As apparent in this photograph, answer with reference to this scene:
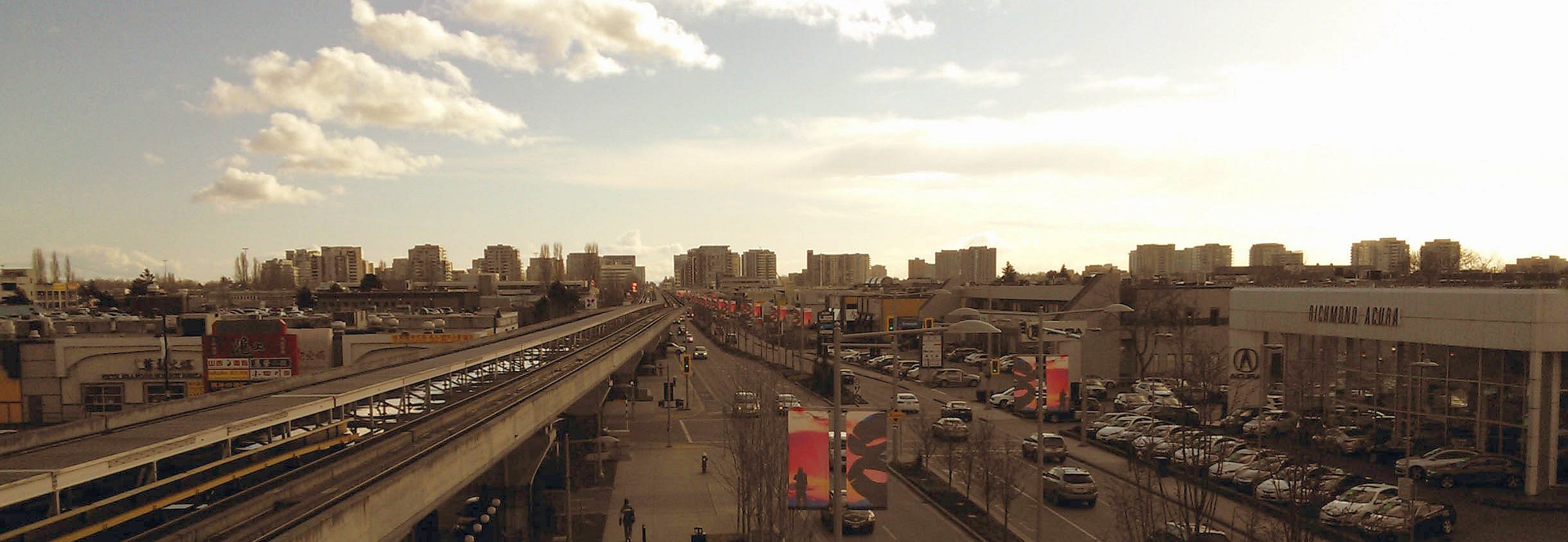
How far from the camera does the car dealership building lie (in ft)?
87.7

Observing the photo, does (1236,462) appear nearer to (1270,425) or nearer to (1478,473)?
(1270,425)

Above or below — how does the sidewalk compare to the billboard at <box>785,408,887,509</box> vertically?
below

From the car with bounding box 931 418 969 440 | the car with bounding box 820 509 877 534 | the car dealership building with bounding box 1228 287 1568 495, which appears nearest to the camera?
the car with bounding box 820 509 877 534

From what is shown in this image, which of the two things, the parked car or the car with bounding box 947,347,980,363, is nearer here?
the parked car

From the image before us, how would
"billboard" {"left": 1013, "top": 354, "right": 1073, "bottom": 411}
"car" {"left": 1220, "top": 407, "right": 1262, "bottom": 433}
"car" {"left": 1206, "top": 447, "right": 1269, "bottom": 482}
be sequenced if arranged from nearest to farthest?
"billboard" {"left": 1013, "top": 354, "right": 1073, "bottom": 411}
"car" {"left": 1206, "top": 447, "right": 1269, "bottom": 482}
"car" {"left": 1220, "top": 407, "right": 1262, "bottom": 433}

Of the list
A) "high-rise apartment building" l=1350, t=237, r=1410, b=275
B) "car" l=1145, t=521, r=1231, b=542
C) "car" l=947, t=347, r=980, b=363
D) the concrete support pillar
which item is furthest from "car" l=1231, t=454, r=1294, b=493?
"high-rise apartment building" l=1350, t=237, r=1410, b=275

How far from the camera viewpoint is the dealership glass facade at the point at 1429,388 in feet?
91.9

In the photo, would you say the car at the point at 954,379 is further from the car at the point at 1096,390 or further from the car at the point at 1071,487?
the car at the point at 1071,487

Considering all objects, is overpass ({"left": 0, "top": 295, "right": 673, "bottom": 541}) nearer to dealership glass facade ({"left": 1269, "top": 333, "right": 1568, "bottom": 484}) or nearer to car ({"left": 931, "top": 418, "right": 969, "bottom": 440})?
car ({"left": 931, "top": 418, "right": 969, "bottom": 440})


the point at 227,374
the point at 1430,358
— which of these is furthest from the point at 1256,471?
the point at 227,374

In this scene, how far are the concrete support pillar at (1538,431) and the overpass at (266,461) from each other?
30559 millimetres

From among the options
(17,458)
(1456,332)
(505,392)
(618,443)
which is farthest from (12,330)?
(1456,332)

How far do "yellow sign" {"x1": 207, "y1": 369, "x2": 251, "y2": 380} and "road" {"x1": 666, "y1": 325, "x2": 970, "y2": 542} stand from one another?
2499 cm

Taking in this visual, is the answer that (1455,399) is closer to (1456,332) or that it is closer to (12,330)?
(1456,332)
